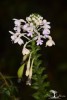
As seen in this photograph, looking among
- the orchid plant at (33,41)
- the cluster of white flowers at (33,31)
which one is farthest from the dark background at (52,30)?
the cluster of white flowers at (33,31)

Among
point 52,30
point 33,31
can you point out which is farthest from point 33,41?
point 52,30

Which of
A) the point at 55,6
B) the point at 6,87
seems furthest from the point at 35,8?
the point at 6,87

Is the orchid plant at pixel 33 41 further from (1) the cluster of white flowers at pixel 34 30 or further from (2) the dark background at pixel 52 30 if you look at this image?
(2) the dark background at pixel 52 30

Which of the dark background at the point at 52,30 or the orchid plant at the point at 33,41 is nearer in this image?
the orchid plant at the point at 33,41

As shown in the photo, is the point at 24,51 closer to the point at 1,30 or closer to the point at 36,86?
the point at 36,86

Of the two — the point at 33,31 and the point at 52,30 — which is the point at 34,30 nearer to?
the point at 33,31
